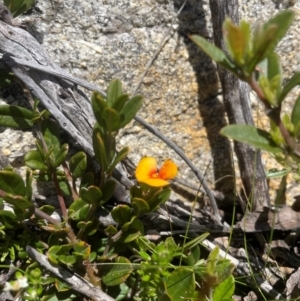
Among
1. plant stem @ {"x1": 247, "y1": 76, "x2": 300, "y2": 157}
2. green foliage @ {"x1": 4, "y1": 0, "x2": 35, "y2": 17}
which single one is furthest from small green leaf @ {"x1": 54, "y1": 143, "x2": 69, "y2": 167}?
plant stem @ {"x1": 247, "y1": 76, "x2": 300, "y2": 157}

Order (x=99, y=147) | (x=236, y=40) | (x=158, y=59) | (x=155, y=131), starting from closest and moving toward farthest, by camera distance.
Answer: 1. (x=236, y=40)
2. (x=99, y=147)
3. (x=155, y=131)
4. (x=158, y=59)

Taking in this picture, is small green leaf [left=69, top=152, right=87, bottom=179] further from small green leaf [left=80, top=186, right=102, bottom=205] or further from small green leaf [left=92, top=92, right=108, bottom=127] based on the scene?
small green leaf [left=92, top=92, right=108, bottom=127]

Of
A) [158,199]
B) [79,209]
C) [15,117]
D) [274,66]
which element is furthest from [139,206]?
[274,66]

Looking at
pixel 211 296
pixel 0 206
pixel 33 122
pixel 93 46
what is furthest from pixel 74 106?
pixel 211 296

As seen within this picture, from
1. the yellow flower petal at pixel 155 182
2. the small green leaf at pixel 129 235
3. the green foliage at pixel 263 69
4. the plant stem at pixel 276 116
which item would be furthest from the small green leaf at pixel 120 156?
the plant stem at pixel 276 116

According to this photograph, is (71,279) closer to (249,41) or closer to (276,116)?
(276,116)

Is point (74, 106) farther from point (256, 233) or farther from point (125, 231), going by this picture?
point (256, 233)
